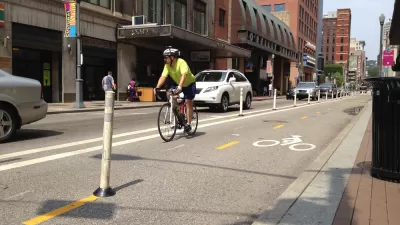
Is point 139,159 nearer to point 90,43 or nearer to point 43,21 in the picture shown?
point 43,21

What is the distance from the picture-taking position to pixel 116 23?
25328mm

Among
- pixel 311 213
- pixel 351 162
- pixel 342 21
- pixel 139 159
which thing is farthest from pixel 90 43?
pixel 342 21

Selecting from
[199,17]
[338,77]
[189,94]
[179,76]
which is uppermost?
[199,17]

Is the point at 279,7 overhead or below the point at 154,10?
overhead

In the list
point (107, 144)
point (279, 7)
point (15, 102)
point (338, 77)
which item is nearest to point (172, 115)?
point (15, 102)

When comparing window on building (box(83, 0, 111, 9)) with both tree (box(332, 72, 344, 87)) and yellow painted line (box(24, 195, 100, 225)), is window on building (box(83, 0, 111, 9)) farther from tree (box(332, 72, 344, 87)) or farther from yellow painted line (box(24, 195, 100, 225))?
tree (box(332, 72, 344, 87))

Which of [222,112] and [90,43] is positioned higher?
[90,43]

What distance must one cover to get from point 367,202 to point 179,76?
4962 mm

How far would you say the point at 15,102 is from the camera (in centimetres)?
772

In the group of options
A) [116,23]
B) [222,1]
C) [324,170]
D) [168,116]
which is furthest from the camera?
[222,1]

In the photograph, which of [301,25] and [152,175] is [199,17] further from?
[301,25]

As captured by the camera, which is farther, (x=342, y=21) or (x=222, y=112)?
(x=342, y=21)

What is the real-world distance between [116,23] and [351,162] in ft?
71.8

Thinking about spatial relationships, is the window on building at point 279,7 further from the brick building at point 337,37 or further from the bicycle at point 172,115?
the brick building at point 337,37
